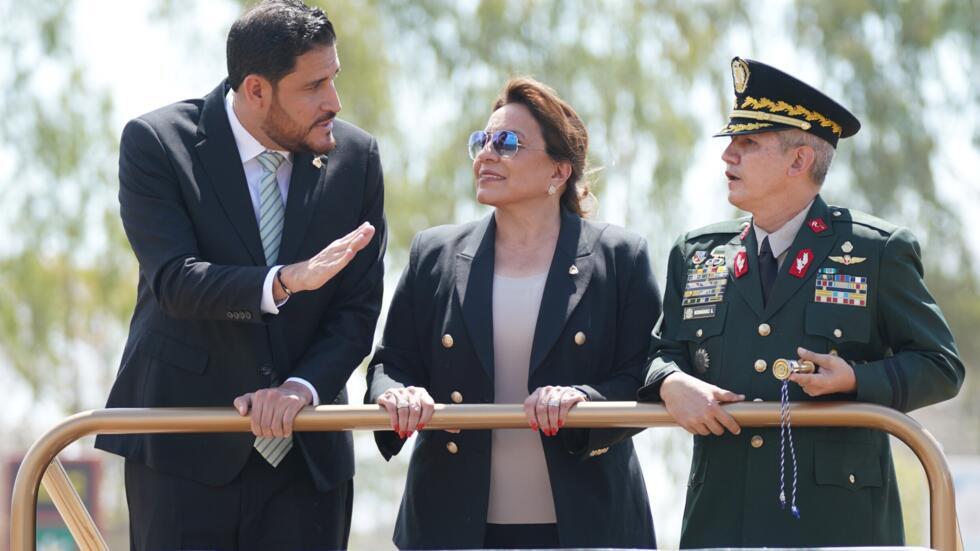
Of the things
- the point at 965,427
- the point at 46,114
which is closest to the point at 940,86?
the point at 965,427

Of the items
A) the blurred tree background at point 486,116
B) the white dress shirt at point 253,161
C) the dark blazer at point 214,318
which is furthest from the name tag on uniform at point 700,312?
the blurred tree background at point 486,116

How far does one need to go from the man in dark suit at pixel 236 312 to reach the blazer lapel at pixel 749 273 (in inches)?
41.6

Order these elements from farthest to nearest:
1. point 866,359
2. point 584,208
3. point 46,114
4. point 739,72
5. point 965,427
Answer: point 965,427 → point 46,114 → point 584,208 → point 739,72 → point 866,359

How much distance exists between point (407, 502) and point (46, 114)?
53.7 ft

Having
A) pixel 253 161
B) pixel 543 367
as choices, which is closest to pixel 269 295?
pixel 253 161

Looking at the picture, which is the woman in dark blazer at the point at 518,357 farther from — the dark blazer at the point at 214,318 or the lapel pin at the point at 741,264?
the lapel pin at the point at 741,264

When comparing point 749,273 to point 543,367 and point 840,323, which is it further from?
point 543,367

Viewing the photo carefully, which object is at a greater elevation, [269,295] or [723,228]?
[723,228]

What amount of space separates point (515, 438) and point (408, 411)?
60cm

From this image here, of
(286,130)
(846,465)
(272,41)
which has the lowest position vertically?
(846,465)

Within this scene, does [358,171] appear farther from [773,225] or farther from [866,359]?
[866,359]

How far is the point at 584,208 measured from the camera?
5422 millimetres

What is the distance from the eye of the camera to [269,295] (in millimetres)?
4512

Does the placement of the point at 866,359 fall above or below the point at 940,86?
below
